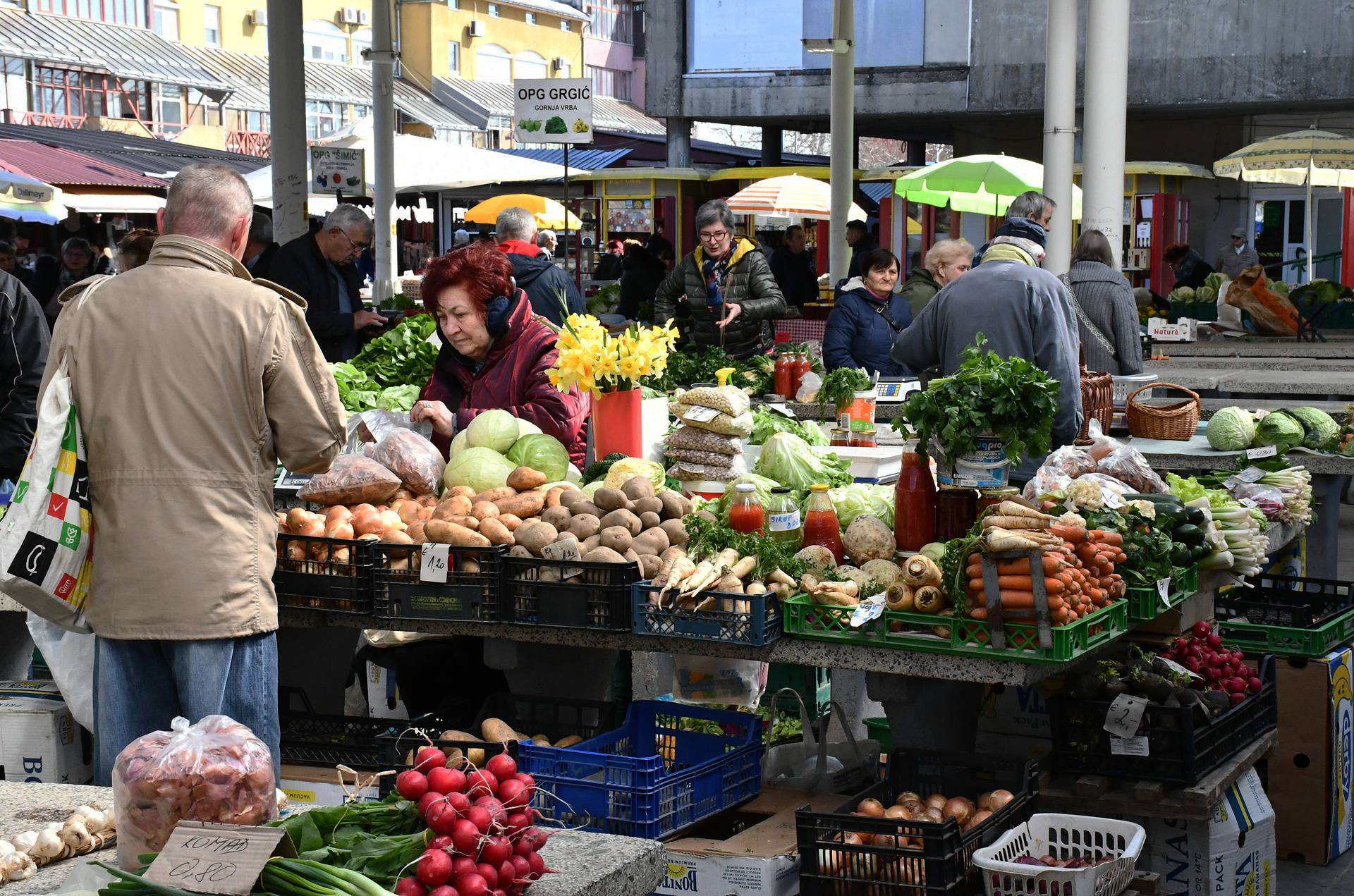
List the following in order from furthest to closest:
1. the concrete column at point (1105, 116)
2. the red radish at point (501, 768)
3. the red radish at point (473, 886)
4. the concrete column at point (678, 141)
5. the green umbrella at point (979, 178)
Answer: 1. the concrete column at point (678, 141)
2. the green umbrella at point (979, 178)
3. the concrete column at point (1105, 116)
4. the red radish at point (501, 768)
5. the red radish at point (473, 886)

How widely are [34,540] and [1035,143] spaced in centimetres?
3014

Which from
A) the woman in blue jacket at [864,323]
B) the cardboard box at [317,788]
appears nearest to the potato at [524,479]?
the cardboard box at [317,788]

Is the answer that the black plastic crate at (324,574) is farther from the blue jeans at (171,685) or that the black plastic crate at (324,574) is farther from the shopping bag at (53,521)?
the shopping bag at (53,521)

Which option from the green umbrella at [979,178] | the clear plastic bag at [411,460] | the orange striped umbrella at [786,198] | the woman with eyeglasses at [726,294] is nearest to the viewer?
the clear plastic bag at [411,460]

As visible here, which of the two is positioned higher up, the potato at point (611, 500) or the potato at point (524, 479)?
the potato at point (524, 479)

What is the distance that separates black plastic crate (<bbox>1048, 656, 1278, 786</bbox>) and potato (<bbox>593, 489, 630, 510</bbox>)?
4.24 feet

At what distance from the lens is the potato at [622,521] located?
426 centimetres

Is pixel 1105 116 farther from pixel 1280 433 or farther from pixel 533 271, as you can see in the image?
pixel 533 271

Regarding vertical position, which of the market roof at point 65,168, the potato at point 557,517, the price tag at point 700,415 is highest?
the market roof at point 65,168

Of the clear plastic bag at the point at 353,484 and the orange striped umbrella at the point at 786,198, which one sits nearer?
the clear plastic bag at the point at 353,484

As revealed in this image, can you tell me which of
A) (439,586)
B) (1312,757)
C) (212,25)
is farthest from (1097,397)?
(212,25)

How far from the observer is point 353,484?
183 inches

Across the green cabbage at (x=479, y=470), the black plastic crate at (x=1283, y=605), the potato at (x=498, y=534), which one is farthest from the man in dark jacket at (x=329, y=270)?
the black plastic crate at (x=1283, y=605)

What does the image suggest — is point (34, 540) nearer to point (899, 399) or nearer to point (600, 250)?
point (899, 399)
